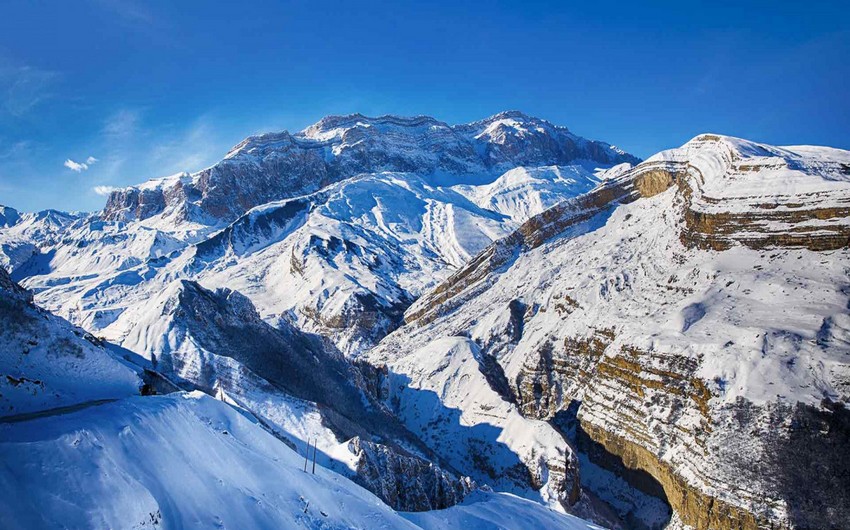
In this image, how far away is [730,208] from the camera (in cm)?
5575

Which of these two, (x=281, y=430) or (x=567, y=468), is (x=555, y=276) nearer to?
(x=567, y=468)

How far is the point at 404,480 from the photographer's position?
86.3 ft

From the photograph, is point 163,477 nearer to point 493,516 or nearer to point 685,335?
point 493,516

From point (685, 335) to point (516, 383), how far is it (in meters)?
20.3

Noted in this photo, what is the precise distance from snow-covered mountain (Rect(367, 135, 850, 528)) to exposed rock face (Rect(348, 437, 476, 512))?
60.2ft

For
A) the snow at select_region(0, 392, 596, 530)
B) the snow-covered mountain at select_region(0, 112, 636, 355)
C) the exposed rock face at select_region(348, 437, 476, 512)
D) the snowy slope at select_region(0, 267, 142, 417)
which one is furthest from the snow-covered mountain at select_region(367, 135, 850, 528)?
the snowy slope at select_region(0, 267, 142, 417)

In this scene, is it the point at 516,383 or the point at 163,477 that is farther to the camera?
the point at 516,383

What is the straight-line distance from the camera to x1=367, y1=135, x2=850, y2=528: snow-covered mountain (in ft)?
109

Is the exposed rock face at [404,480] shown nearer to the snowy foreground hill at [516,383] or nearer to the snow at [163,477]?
the snowy foreground hill at [516,383]

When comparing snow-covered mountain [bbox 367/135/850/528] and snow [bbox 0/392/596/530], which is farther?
snow-covered mountain [bbox 367/135/850/528]

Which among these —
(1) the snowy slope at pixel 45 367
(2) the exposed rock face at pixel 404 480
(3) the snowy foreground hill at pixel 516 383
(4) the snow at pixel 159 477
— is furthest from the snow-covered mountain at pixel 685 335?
(1) the snowy slope at pixel 45 367

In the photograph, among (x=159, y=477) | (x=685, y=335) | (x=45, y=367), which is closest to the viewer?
(x=159, y=477)

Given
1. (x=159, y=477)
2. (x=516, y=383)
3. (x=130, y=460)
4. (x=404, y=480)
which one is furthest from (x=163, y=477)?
(x=516, y=383)

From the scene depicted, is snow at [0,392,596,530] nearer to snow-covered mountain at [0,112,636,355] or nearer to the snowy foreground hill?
the snowy foreground hill
